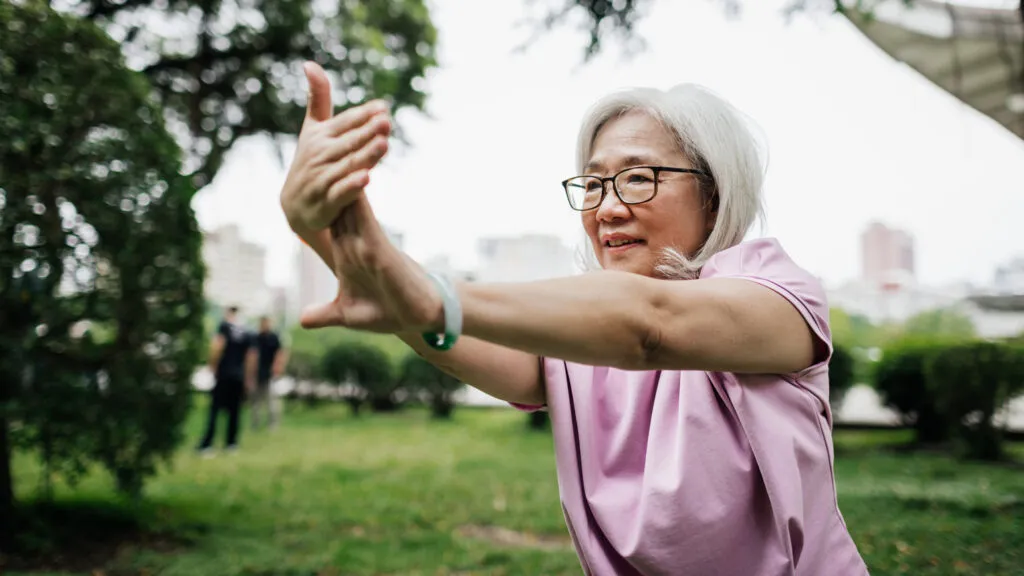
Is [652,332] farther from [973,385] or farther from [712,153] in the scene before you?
[973,385]

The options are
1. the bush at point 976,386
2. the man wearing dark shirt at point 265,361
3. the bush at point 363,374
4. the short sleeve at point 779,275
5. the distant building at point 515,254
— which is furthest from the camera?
the bush at point 363,374

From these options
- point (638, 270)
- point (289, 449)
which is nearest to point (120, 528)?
point (289, 449)

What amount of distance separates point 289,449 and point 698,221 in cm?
1039

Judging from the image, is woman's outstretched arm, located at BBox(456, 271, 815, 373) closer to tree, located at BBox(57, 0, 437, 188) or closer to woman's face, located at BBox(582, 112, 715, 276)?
woman's face, located at BBox(582, 112, 715, 276)

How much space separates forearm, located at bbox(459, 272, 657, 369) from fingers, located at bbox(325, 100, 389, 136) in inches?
11.3

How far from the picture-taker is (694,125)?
71.0 inches

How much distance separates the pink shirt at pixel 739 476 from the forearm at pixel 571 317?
0.32m

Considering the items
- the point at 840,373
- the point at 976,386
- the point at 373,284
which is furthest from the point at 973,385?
the point at 373,284

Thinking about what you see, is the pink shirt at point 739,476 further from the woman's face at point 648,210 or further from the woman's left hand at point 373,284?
the woman's left hand at point 373,284

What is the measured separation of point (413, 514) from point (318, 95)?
6293mm

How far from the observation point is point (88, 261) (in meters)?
5.59

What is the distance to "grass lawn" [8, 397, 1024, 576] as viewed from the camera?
5414 millimetres

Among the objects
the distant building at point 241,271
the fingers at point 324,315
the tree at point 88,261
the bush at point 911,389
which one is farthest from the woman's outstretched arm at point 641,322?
the distant building at point 241,271

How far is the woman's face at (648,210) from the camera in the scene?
1.79 meters
